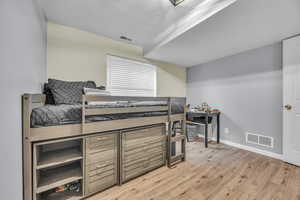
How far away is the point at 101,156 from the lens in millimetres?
1357

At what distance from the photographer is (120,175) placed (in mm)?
1475

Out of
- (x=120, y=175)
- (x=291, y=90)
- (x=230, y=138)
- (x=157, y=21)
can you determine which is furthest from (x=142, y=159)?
(x=291, y=90)

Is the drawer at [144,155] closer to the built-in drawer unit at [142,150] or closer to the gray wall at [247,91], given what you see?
the built-in drawer unit at [142,150]

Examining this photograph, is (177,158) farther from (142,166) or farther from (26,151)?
(26,151)

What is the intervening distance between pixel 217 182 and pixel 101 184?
1.40 metres

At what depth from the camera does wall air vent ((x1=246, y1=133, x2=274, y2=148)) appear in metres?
2.28

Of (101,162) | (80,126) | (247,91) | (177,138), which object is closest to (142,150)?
(101,162)

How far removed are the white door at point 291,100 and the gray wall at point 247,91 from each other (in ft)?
0.45

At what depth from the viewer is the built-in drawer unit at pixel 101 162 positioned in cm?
129

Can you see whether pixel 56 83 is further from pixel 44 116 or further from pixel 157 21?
pixel 157 21

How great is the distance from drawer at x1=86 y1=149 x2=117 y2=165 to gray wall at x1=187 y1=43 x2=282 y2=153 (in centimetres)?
269

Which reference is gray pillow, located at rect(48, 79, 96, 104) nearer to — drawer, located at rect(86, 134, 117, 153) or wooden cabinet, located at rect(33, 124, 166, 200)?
wooden cabinet, located at rect(33, 124, 166, 200)

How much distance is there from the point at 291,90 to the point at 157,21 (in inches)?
95.6

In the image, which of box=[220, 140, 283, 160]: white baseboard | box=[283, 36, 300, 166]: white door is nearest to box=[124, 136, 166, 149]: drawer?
box=[220, 140, 283, 160]: white baseboard
